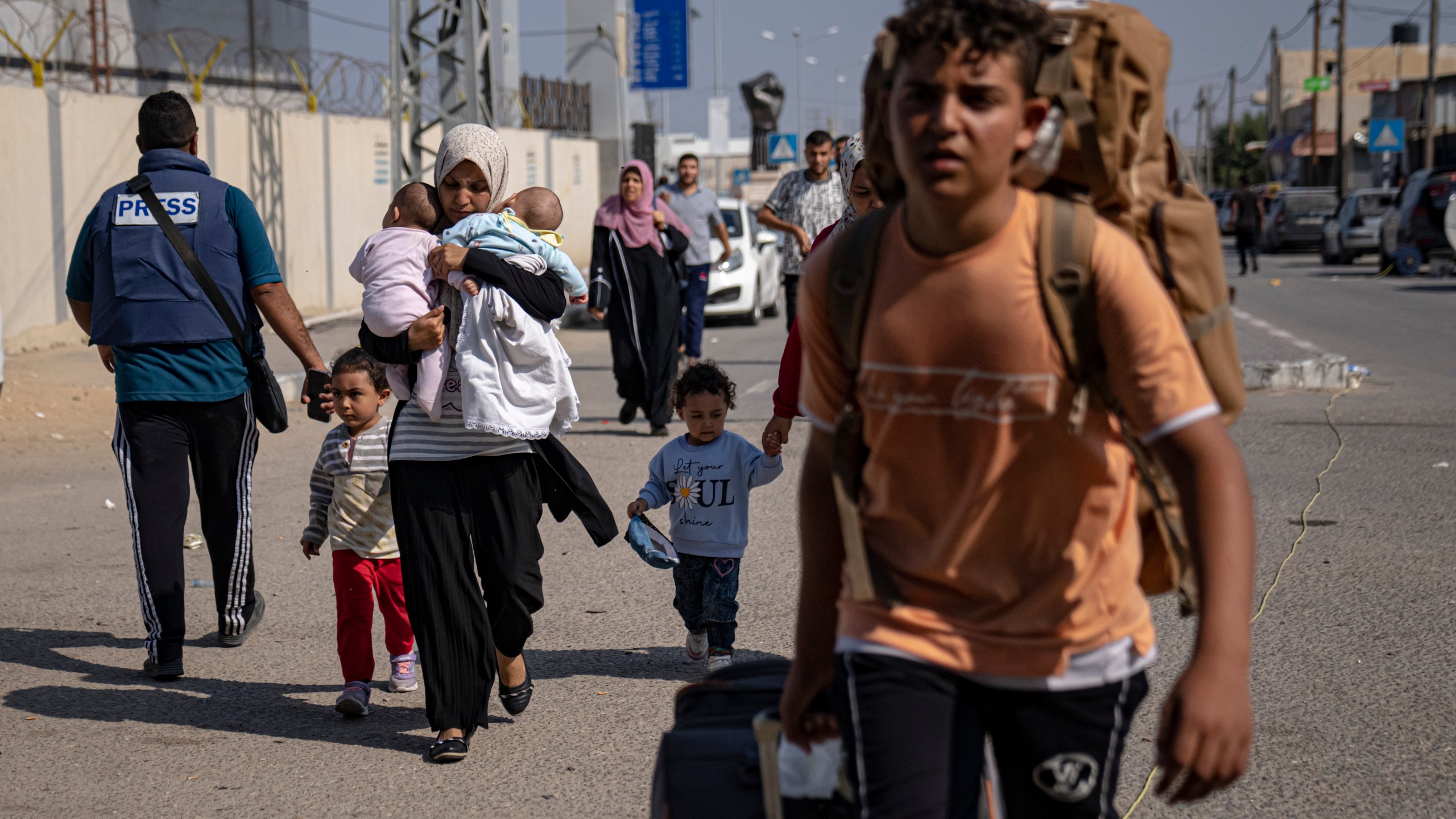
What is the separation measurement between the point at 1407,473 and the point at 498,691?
607cm

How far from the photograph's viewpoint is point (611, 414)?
1173cm

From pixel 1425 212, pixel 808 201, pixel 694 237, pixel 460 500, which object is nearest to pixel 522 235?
pixel 460 500

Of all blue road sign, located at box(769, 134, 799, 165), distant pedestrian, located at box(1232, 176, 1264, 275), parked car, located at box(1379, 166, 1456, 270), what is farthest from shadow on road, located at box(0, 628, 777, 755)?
blue road sign, located at box(769, 134, 799, 165)

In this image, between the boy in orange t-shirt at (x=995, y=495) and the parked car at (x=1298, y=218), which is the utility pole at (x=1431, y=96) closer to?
the parked car at (x=1298, y=218)

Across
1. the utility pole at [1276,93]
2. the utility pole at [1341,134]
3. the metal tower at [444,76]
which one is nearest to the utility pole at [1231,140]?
the utility pole at [1276,93]

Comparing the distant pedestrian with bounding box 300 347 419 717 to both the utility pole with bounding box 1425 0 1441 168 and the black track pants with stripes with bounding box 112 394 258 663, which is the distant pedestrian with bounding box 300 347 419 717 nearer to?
the black track pants with stripes with bounding box 112 394 258 663

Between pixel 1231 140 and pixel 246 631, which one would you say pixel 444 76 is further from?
pixel 1231 140

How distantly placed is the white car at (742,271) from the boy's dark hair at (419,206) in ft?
46.7

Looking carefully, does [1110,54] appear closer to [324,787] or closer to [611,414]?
[324,787]

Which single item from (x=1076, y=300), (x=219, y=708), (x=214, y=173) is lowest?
(x=219, y=708)

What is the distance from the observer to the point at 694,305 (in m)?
13.3

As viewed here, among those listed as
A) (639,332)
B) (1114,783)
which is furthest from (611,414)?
(1114,783)

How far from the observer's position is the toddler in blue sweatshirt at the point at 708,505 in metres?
5.05

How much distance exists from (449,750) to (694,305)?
363 inches
